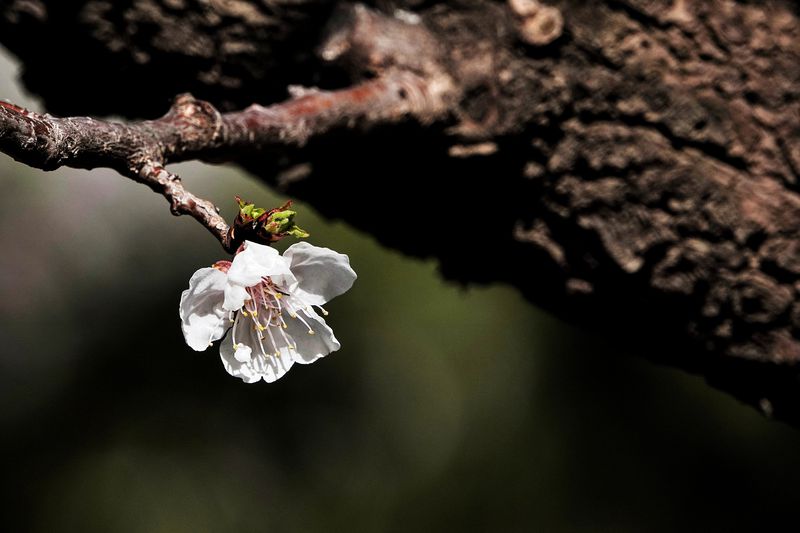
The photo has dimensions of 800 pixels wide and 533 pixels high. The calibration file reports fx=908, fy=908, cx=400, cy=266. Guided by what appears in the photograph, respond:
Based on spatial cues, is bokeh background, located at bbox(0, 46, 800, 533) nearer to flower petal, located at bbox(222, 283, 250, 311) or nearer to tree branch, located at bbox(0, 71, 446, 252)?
tree branch, located at bbox(0, 71, 446, 252)

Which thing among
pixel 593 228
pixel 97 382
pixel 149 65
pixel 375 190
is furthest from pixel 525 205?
pixel 97 382

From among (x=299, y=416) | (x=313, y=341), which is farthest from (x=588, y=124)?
(x=299, y=416)

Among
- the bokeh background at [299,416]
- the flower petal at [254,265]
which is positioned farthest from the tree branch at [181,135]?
the bokeh background at [299,416]

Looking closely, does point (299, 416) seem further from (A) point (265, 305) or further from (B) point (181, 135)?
(B) point (181, 135)

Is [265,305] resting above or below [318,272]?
below

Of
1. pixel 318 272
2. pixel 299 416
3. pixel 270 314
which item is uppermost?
pixel 318 272

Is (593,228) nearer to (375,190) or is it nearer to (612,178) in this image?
(612,178)

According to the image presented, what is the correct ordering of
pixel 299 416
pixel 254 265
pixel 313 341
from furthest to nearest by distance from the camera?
pixel 299 416 < pixel 313 341 < pixel 254 265

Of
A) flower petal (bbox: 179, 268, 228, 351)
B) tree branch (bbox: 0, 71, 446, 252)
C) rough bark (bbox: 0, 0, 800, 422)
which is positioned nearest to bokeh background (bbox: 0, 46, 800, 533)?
rough bark (bbox: 0, 0, 800, 422)
